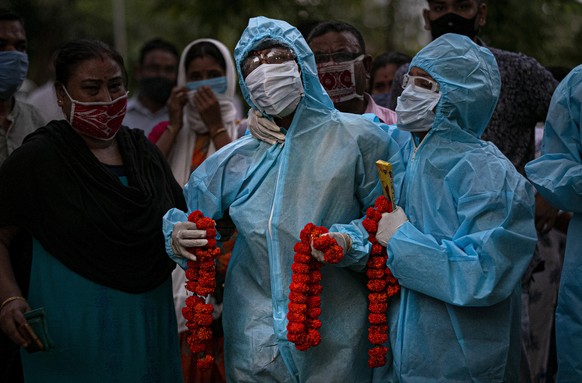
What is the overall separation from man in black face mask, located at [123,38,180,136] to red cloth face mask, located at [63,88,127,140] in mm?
2964

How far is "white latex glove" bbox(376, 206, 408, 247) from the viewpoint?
4195mm

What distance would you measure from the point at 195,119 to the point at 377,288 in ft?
9.02

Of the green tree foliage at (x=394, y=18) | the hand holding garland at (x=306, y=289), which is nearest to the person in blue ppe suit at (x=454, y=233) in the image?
the hand holding garland at (x=306, y=289)

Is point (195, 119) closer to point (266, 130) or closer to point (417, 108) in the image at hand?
point (266, 130)

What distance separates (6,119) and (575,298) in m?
3.60

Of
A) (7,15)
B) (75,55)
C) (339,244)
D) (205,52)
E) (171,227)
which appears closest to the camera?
(339,244)

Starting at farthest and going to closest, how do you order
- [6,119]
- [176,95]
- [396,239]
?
1. [176,95]
2. [6,119]
3. [396,239]

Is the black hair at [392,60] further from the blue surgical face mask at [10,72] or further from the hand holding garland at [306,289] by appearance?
the hand holding garland at [306,289]

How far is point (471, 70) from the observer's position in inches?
173

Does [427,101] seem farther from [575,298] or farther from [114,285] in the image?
[114,285]

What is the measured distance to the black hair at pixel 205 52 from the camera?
6.75 meters

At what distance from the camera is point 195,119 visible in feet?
21.6

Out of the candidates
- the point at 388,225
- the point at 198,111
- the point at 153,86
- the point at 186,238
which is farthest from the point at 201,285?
the point at 153,86

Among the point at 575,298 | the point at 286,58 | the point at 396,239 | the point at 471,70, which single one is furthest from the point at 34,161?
the point at 575,298
